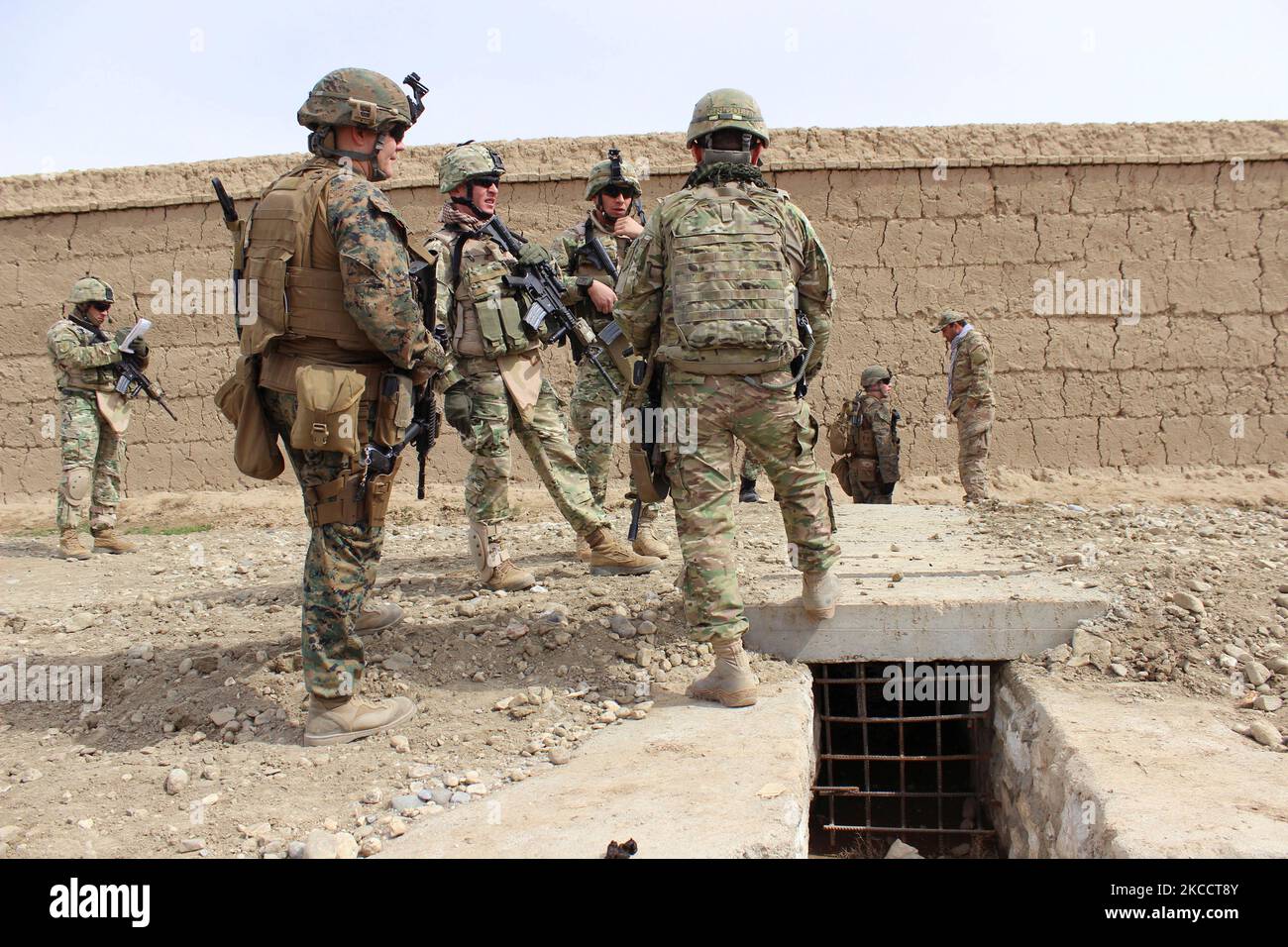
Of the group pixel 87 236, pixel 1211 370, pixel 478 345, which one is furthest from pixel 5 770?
pixel 1211 370

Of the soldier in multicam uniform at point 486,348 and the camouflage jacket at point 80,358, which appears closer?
the soldier in multicam uniform at point 486,348

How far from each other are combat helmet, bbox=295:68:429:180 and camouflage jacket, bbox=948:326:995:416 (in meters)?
A: 5.73

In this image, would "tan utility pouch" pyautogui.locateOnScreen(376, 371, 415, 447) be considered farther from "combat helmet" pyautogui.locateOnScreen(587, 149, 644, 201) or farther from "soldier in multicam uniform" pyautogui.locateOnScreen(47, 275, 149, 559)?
"soldier in multicam uniform" pyautogui.locateOnScreen(47, 275, 149, 559)

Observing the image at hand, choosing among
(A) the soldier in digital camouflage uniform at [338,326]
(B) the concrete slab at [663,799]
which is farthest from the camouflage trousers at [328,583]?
(B) the concrete slab at [663,799]

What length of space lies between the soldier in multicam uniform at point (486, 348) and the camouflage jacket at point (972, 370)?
14.5ft

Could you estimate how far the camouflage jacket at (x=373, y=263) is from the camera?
2.77 meters

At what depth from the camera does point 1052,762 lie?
2.95 metres

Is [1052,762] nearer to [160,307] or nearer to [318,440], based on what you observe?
[318,440]

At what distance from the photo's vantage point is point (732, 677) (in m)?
3.13

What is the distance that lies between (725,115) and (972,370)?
5.13m

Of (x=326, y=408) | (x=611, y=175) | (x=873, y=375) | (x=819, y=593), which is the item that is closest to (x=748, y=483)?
(x=873, y=375)

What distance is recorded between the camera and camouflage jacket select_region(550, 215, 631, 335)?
15.4 ft

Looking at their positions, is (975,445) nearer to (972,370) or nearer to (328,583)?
(972,370)

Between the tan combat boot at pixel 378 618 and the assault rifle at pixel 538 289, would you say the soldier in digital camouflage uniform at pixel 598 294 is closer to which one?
the assault rifle at pixel 538 289
